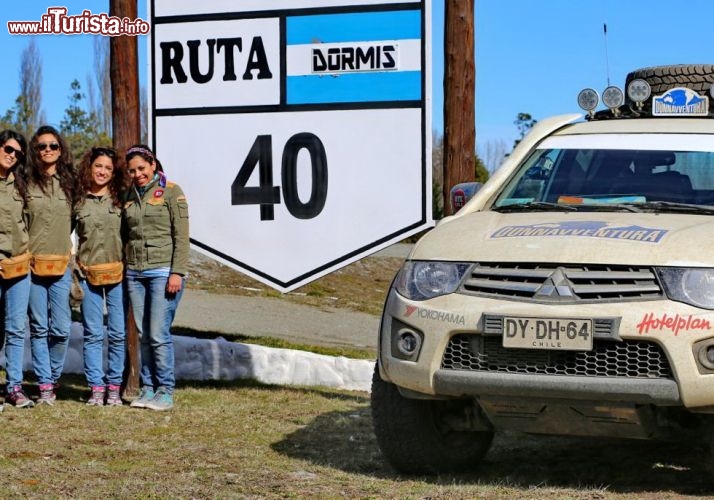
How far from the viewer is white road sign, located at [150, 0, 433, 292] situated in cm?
961

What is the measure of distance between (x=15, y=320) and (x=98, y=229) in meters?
0.83

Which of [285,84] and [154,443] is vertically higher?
[285,84]

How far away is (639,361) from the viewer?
527cm

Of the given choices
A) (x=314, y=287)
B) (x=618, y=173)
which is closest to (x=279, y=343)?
(x=618, y=173)

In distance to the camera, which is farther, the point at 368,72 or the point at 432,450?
the point at 368,72

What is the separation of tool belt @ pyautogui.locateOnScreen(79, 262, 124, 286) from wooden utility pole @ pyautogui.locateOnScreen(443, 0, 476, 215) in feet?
8.72

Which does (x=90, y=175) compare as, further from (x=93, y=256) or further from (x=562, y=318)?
(x=562, y=318)

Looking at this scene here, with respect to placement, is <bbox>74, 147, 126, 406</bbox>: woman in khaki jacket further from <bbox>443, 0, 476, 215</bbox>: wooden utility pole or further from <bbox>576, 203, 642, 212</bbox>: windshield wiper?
<bbox>576, 203, 642, 212</bbox>: windshield wiper

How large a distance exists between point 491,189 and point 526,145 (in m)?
0.44

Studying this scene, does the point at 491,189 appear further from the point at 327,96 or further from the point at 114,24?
the point at 114,24

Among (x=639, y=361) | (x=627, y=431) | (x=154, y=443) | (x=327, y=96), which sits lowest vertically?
(x=154, y=443)

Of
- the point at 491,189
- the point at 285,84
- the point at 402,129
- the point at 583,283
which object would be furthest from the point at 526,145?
the point at 285,84

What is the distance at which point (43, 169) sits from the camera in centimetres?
844

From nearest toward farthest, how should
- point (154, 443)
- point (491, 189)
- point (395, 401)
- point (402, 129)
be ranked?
point (395, 401) < point (491, 189) < point (154, 443) < point (402, 129)
